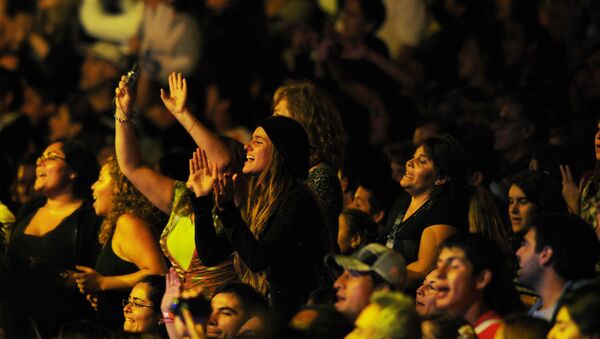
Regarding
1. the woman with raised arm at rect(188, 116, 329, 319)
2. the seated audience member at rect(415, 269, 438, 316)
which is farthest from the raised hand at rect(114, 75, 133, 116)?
the seated audience member at rect(415, 269, 438, 316)

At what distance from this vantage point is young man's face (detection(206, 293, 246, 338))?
5742mm

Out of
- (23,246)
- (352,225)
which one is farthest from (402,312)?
(23,246)

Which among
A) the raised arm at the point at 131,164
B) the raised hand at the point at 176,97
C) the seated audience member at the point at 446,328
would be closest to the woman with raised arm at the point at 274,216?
the raised hand at the point at 176,97

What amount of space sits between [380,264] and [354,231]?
82.4 inches

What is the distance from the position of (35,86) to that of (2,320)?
7763 mm

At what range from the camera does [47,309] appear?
630 cm

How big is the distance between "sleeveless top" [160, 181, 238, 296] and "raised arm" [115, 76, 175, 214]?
0.10 metres

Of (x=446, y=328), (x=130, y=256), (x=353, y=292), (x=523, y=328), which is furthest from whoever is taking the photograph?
(x=130, y=256)

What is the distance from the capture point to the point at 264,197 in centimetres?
648

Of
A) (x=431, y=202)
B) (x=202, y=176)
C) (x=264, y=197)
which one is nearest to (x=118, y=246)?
(x=264, y=197)

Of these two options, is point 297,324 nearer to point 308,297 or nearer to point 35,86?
point 308,297

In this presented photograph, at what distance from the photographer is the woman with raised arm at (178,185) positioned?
659 centimetres

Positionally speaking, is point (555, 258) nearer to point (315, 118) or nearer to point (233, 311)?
point (233, 311)

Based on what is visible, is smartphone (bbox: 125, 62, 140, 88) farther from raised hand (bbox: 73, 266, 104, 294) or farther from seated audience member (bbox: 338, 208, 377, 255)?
seated audience member (bbox: 338, 208, 377, 255)
